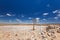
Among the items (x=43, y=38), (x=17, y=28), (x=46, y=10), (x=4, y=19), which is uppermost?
(x=46, y=10)

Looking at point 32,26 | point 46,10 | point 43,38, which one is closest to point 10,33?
point 32,26

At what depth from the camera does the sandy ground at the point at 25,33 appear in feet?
6.40

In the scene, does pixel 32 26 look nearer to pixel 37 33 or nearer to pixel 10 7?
pixel 37 33

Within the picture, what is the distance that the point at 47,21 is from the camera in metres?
1.98

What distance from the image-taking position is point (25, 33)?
77.7 inches

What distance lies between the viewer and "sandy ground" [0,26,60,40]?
1.95 m

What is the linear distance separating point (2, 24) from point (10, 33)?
0.18 metres

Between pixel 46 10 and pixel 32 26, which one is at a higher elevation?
pixel 46 10

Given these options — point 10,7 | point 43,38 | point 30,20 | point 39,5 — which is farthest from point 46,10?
point 10,7

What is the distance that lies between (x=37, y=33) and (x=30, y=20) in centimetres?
23

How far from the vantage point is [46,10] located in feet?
6.49

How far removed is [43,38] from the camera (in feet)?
6.39

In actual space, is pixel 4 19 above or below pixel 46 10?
below

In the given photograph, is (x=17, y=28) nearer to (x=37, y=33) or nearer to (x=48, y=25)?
(x=37, y=33)
